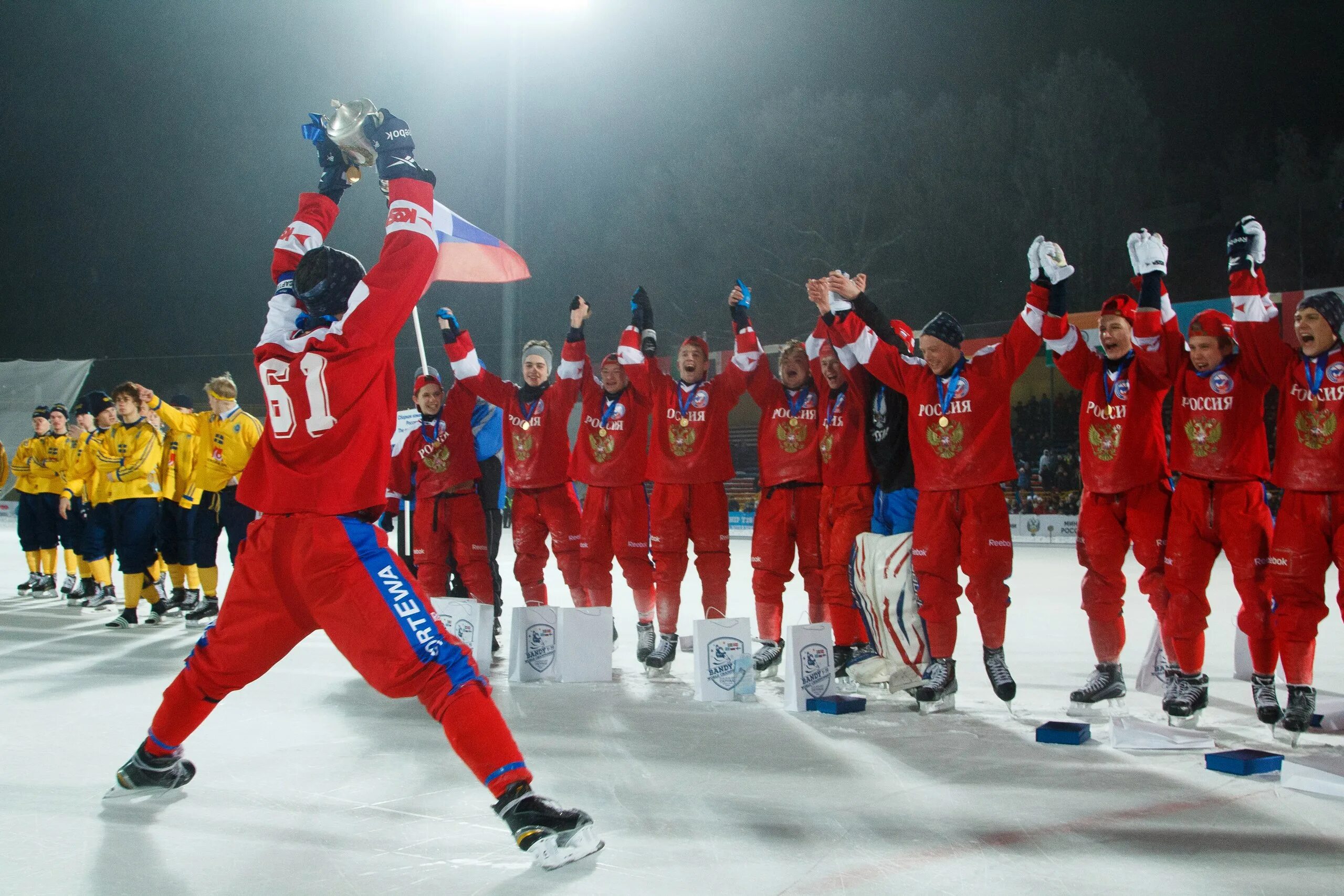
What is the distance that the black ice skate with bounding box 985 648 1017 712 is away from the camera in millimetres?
4504

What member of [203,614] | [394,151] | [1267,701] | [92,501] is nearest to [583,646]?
[394,151]

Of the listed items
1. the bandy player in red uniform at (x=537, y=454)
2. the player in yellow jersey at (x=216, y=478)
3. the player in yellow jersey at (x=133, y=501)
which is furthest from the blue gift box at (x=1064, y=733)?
the player in yellow jersey at (x=133, y=501)

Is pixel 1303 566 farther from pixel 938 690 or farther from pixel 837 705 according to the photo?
pixel 837 705

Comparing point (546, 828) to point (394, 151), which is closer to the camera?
point (546, 828)

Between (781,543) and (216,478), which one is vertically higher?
(216,478)

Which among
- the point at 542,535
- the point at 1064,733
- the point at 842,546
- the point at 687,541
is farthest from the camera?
the point at 542,535

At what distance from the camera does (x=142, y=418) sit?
7.95 metres

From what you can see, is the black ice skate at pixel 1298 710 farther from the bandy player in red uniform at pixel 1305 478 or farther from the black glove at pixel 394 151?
the black glove at pixel 394 151

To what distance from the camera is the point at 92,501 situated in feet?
27.7

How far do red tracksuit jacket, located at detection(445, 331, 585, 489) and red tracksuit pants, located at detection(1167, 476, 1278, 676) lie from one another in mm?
3327

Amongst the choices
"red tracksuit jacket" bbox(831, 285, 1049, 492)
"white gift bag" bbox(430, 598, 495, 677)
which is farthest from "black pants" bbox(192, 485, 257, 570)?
"red tracksuit jacket" bbox(831, 285, 1049, 492)

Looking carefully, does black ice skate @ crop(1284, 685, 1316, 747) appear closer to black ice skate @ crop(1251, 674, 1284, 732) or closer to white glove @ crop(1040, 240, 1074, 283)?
black ice skate @ crop(1251, 674, 1284, 732)

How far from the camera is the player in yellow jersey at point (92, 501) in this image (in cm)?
817

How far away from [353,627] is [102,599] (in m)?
7.00
